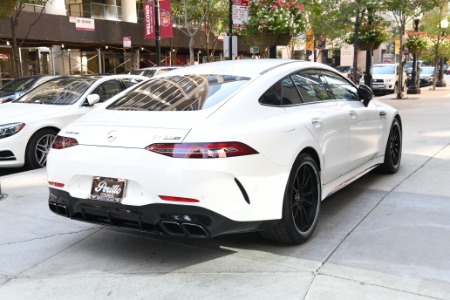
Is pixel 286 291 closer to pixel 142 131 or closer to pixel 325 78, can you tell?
pixel 142 131

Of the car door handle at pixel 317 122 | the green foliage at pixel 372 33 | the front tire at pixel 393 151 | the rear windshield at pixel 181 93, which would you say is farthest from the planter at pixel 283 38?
the car door handle at pixel 317 122

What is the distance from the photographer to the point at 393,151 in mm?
6566

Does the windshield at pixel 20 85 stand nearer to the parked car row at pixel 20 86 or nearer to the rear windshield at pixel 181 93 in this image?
the parked car row at pixel 20 86

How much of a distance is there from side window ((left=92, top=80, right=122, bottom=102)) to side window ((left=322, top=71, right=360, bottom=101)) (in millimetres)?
4652

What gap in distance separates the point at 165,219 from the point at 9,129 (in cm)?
471

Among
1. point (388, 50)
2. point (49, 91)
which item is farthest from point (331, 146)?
point (388, 50)

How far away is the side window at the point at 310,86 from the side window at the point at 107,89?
475 cm

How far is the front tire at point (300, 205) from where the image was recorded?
3.92m

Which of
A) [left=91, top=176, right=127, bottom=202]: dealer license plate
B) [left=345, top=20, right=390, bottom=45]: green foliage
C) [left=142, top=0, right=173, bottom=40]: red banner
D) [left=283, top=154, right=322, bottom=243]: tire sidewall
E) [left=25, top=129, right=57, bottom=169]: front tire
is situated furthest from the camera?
[left=142, top=0, right=173, bottom=40]: red banner

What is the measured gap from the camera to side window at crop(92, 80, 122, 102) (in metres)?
8.57

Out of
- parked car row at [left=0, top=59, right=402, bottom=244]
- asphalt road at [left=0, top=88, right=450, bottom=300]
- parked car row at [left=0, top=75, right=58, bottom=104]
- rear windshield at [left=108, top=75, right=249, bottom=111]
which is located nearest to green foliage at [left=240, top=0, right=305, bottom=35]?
parked car row at [left=0, top=75, right=58, bottom=104]

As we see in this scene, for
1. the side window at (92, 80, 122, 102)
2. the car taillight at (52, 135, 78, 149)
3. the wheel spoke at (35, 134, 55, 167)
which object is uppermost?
the side window at (92, 80, 122, 102)

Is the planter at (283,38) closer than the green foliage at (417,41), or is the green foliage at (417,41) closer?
the planter at (283,38)

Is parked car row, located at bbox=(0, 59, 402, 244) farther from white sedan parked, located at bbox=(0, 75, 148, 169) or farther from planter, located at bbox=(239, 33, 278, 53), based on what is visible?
planter, located at bbox=(239, 33, 278, 53)
